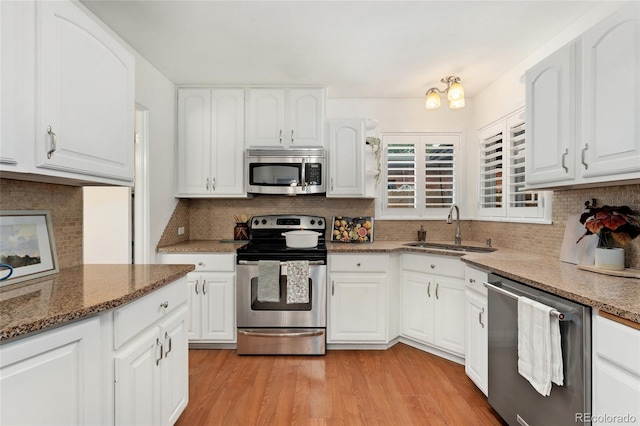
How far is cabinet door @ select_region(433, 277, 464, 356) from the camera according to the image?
2.56m

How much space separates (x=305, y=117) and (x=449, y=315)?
2.19 m

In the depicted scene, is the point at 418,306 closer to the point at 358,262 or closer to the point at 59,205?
the point at 358,262

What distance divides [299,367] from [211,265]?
1.13 meters

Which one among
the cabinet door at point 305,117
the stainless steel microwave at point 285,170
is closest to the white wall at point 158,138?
the stainless steel microwave at point 285,170

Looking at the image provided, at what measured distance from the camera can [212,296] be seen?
2.79 m

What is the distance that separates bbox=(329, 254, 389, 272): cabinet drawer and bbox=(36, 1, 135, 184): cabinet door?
1712 mm

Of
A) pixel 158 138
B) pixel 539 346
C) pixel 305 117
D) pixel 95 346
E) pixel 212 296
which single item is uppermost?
pixel 305 117

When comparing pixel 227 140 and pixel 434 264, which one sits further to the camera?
pixel 227 140

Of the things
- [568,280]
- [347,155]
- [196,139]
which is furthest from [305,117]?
[568,280]

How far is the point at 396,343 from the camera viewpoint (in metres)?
2.98

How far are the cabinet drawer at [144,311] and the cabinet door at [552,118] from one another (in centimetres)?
221

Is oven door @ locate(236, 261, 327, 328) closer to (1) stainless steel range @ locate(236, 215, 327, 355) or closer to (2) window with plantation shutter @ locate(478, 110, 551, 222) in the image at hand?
(1) stainless steel range @ locate(236, 215, 327, 355)

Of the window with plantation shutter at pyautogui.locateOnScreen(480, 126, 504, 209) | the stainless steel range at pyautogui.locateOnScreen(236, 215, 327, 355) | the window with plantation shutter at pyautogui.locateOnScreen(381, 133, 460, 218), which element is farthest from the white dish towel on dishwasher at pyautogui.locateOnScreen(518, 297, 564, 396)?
the window with plantation shutter at pyautogui.locateOnScreen(381, 133, 460, 218)

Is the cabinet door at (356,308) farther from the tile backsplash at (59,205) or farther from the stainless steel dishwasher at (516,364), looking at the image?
the tile backsplash at (59,205)
